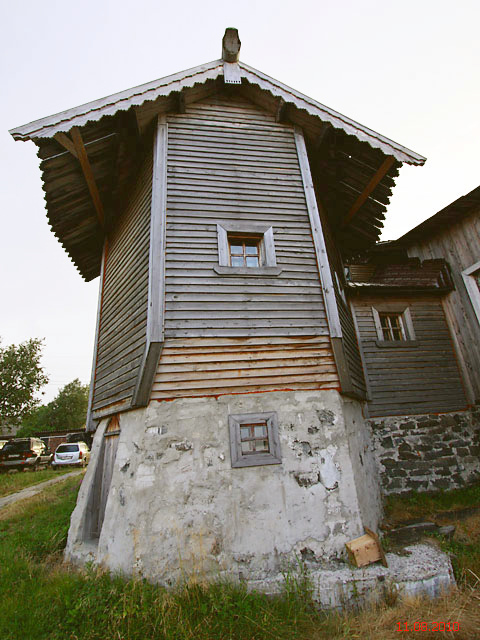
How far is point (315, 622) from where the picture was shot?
12.1 ft

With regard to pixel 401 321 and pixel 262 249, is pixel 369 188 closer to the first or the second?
pixel 262 249

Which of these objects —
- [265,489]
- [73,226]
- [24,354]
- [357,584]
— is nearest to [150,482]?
[265,489]

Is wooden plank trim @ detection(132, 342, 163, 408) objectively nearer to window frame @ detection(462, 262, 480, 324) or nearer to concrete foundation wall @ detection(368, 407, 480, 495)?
concrete foundation wall @ detection(368, 407, 480, 495)

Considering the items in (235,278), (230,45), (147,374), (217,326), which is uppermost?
(230,45)

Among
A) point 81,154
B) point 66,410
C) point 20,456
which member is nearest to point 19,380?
point 20,456

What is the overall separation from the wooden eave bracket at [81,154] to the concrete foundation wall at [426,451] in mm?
7650

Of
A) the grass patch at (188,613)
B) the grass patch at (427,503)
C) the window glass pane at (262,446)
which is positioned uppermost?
the window glass pane at (262,446)

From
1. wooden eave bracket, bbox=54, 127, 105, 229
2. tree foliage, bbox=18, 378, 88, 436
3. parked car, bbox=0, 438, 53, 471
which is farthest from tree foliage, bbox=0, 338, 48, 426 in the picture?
wooden eave bracket, bbox=54, 127, 105, 229

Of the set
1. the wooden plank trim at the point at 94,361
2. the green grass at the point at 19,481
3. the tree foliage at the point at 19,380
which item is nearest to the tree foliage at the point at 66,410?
the tree foliage at the point at 19,380

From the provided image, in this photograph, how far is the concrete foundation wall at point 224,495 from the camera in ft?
13.5

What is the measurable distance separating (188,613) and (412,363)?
6.83 m

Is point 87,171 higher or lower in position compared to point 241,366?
higher

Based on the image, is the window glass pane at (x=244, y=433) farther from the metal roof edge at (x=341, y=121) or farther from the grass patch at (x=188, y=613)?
the metal roof edge at (x=341, y=121)

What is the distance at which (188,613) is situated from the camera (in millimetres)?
3527
